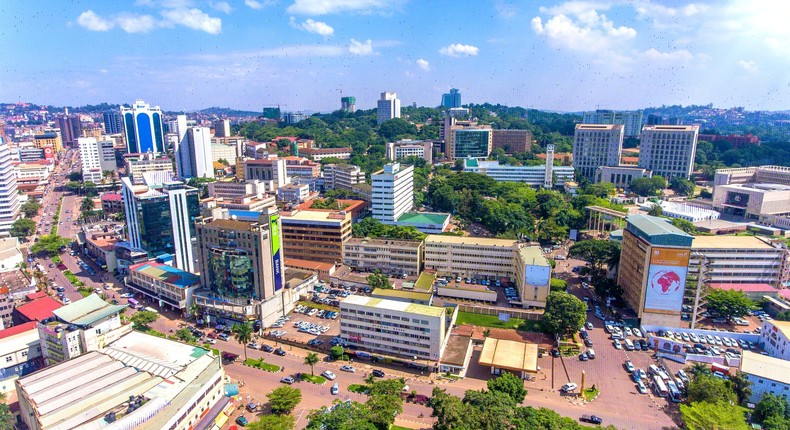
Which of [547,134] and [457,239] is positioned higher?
[547,134]

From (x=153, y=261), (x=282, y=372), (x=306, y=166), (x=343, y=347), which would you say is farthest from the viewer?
(x=306, y=166)

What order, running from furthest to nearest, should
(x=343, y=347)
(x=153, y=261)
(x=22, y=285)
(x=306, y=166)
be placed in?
(x=306, y=166) < (x=153, y=261) < (x=22, y=285) < (x=343, y=347)

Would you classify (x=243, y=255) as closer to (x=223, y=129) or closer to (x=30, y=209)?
(x=30, y=209)

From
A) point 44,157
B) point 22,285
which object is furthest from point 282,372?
point 44,157

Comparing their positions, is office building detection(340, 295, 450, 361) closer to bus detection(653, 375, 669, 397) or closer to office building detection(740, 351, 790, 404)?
bus detection(653, 375, 669, 397)

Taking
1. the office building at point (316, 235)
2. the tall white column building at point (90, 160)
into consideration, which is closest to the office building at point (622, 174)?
the office building at point (316, 235)

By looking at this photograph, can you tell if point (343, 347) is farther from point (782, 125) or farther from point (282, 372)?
point (782, 125)

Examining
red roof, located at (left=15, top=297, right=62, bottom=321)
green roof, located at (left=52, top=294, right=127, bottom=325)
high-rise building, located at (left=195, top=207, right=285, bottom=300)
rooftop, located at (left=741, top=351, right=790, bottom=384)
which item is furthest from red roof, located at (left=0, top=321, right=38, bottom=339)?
rooftop, located at (left=741, top=351, right=790, bottom=384)
